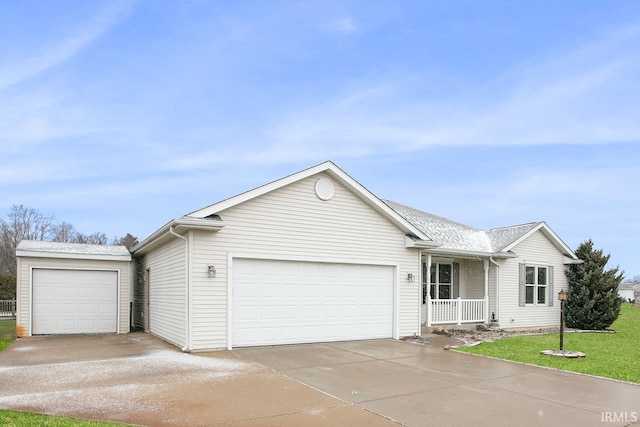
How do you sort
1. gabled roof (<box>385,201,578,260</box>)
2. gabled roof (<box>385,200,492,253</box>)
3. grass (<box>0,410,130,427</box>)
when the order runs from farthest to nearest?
gabled roof (<box>385,200,492,253</box>)
gabled roof (<box>385,201,578,260</box>)
grass (<box>0,410,130,427</box>)

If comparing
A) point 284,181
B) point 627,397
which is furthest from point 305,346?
point 627,397

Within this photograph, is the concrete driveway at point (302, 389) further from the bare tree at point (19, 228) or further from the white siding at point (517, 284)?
the bare tree at point (19, 228)

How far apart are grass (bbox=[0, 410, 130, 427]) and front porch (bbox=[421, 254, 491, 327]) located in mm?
12607

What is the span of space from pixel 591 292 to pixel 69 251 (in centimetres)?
1935

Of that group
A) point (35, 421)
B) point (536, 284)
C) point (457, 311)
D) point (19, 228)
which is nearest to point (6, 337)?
point (35, 421)

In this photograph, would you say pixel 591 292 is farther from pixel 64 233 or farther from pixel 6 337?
pixel 64 233

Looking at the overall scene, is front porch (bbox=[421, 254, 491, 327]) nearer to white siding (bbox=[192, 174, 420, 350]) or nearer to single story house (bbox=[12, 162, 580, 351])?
single story house (bbox=[12, 162, 580, 351])

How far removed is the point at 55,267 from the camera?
15695 millimetres

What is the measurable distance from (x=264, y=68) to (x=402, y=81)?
4885 millimetres

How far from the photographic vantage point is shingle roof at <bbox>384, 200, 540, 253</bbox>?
18094 millimetres

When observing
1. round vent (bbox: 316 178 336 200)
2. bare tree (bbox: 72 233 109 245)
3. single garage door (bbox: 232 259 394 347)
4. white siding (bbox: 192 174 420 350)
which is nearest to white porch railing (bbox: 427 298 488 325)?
white siding (bbox: 192 174 420 350)

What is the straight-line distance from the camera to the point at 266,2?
13.5 meters

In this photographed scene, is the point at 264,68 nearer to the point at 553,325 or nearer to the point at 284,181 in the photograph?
the point at 284,181

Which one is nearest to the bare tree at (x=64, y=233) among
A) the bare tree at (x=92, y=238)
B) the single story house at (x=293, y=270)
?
the bare tree at (x=92, y=238)
